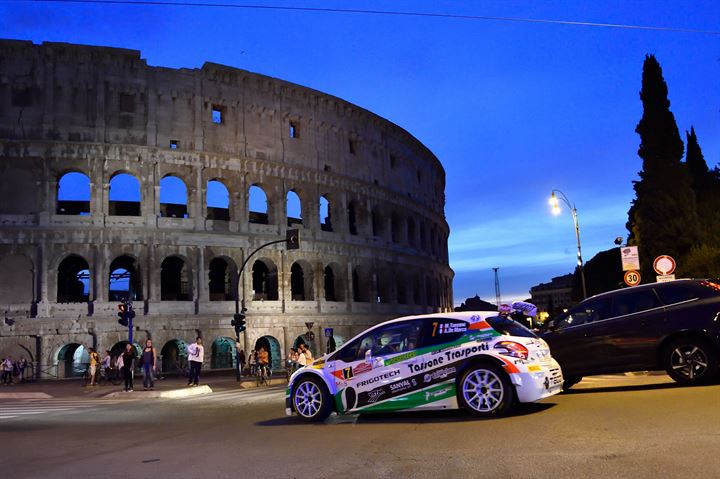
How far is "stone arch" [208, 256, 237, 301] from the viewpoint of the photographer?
132ft

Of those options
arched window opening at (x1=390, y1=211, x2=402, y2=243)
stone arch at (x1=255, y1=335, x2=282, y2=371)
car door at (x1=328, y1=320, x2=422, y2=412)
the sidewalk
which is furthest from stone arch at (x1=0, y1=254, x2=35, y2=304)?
car door at (x1=328, y1=320, x2=422, y2=412)

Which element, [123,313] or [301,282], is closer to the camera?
[123,313]

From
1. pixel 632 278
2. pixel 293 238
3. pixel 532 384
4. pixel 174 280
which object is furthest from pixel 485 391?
pixel 174 280

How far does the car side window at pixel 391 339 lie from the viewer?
9.65 m

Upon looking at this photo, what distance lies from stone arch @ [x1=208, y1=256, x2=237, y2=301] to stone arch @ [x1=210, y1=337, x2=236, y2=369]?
8.94ft

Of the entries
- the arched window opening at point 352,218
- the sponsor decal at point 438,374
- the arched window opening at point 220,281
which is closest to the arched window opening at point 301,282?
the arched window opening at point 220,281

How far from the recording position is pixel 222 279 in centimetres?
4541

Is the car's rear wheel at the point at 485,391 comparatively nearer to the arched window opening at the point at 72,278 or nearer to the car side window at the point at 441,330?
the car side window at the point at 441,330

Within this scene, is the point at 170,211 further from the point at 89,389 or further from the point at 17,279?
the point at 89,389

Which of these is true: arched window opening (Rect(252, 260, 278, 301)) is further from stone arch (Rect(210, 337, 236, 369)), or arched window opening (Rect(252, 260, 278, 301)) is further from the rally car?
the rally car

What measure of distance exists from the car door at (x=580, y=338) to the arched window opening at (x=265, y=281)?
3091cm

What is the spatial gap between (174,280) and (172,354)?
5.44m

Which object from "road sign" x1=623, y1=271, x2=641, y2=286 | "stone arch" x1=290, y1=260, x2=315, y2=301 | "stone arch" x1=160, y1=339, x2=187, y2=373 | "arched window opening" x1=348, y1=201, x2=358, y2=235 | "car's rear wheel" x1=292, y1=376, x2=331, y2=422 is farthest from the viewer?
"arched window opening" x1=348, y1=201, x2=358, y2=235

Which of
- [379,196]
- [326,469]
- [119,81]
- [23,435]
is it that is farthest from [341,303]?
[326,469]
